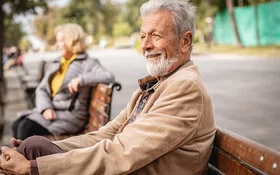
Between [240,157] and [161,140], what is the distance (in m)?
0.37

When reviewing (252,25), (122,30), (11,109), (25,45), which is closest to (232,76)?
(11,109)

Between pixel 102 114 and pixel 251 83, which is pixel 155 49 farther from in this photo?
A: pixel 251 83

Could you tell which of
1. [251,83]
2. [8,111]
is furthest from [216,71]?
[8,111]

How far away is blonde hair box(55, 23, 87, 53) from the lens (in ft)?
14.9

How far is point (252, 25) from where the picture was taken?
1287 inches

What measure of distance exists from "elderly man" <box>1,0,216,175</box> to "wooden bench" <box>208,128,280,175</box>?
0.21 ft

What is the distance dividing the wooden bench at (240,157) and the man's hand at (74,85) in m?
2.14

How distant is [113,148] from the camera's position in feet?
6.75

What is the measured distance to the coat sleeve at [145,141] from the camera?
6.54 ft

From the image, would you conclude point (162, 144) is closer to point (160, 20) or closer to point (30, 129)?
point (160, 20)

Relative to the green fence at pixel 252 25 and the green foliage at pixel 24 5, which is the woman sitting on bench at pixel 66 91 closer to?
the green foliage at pixel 24 5

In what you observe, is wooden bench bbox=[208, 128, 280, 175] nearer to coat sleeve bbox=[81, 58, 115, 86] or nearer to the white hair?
the white hair

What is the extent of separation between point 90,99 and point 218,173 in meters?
2.49

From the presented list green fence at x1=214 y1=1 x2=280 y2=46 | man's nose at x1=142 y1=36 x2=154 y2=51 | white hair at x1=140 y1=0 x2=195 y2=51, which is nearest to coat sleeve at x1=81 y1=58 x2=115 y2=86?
man's nose at x1=142 y1=36 x2=154 y2=51
